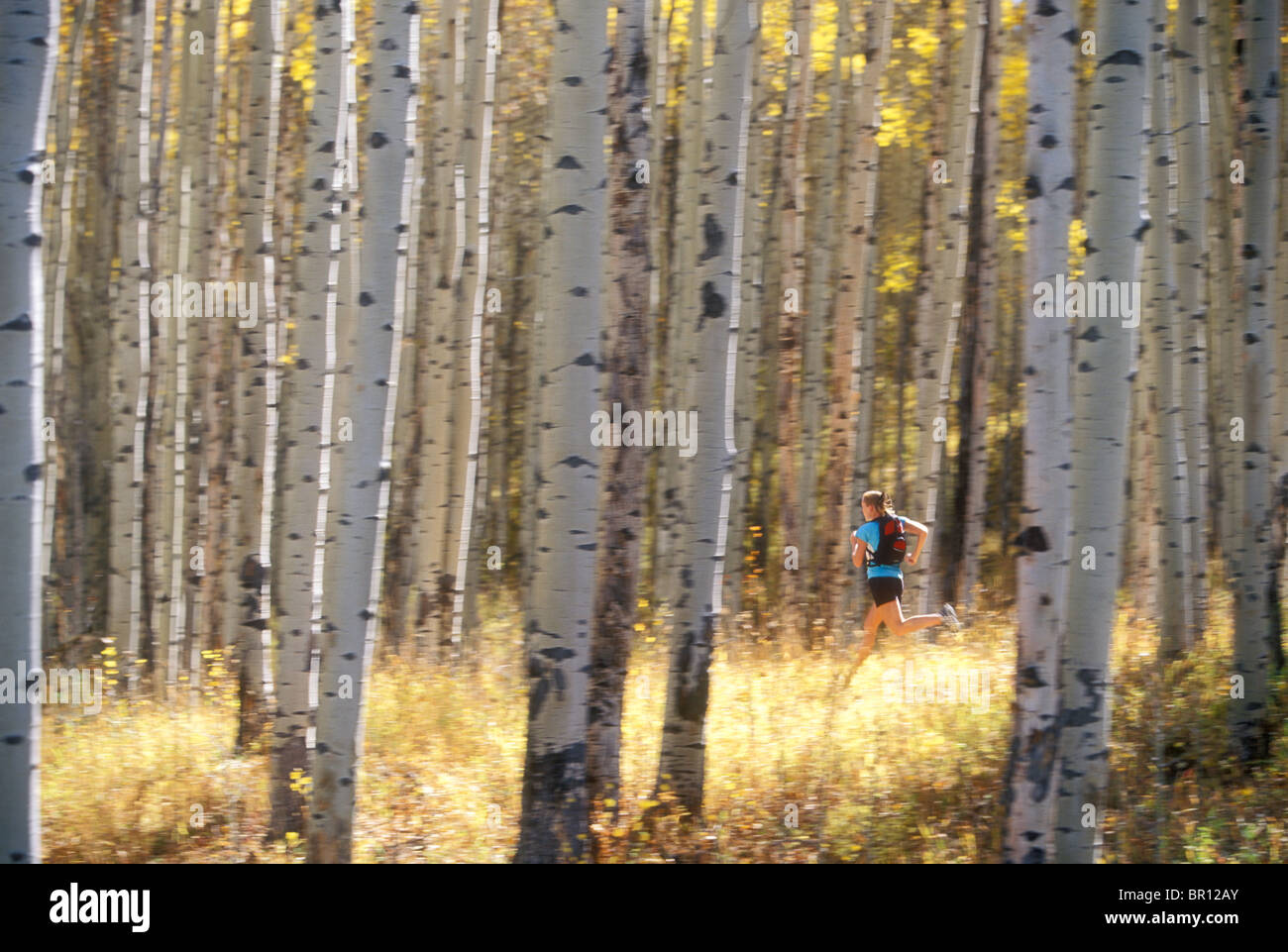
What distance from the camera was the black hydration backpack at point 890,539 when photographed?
→ 348 inches

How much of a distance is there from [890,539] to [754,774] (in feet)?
9.03

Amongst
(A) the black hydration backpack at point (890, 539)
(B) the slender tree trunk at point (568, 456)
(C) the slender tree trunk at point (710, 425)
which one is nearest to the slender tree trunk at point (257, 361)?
(B) the slender tree trunk at point (568, 456)

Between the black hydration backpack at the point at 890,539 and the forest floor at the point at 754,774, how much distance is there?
3.68ft

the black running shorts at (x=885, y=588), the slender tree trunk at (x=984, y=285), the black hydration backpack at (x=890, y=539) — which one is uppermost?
the slender tree trunk at (x=984, y=285)

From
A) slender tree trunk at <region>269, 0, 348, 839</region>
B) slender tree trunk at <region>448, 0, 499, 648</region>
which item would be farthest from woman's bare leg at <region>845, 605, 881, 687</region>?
slender tree trunk at <region>269, 0, 348, 839</region>

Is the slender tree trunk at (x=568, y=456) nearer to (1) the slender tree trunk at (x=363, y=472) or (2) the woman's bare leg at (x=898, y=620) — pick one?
(1) the slender tree trunk at (x=363, y=472)

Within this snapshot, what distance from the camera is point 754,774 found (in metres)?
7.02

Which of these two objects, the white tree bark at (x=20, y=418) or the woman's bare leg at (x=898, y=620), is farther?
the woman's bare leg at (x=898, y=620)

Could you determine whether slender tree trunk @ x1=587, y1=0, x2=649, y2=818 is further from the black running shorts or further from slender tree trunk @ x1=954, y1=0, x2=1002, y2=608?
the black running shorts

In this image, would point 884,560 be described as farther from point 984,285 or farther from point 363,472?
point 363,472

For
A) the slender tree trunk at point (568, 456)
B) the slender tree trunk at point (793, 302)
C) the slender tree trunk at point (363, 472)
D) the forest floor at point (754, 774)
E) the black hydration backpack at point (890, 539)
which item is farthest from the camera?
the slender tree trunk at point (793, 302)

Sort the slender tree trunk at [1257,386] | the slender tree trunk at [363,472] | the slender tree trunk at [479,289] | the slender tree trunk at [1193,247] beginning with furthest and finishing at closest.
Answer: the slender tree trunk at [479,289] < the slender tree trunk at [1193,247] < the slender tree trunk at [1257,386] < the slender tree trunk at [363,472]
